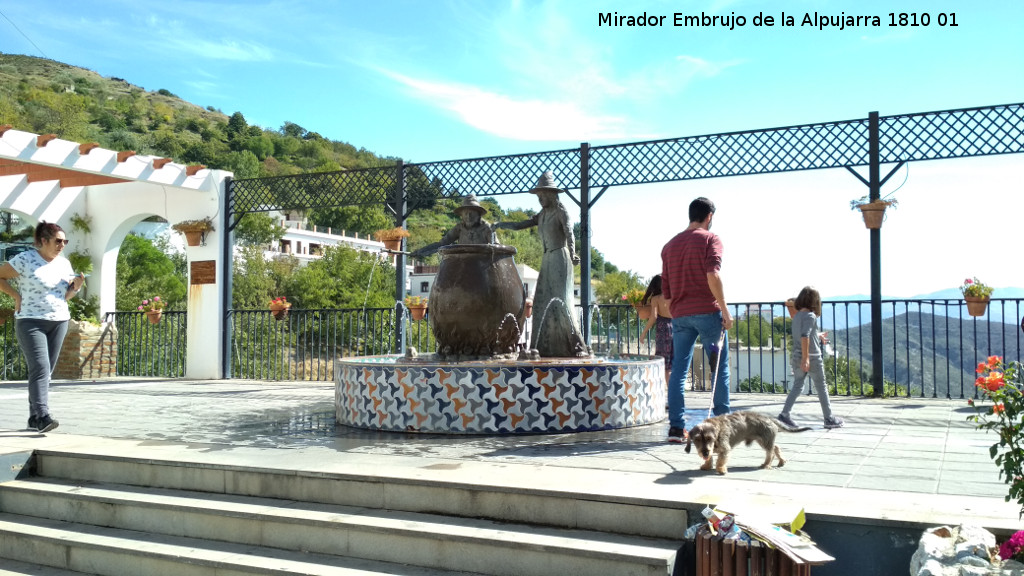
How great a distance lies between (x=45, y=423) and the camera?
19.4 feet

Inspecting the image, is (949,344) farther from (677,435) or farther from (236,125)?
(236,125)

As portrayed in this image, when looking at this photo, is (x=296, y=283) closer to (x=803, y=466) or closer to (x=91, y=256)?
(x=91, y=256)

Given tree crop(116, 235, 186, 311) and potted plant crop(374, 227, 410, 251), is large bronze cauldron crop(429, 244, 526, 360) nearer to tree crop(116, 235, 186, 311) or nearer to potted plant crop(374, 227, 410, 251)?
potted plant crop(374, 227, 410, 251)

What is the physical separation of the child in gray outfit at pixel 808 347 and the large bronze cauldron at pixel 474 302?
2.53m

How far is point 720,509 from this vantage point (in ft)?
10.0

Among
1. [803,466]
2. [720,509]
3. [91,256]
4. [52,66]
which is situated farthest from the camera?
[52,66]

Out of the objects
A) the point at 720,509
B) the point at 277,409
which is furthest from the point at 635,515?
the point at 277,409

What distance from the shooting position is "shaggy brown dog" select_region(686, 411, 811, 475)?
3975 mm

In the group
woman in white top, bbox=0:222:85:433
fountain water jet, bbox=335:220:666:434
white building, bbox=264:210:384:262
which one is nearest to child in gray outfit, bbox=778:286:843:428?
fountain water jet, bbox=335:220:666:434

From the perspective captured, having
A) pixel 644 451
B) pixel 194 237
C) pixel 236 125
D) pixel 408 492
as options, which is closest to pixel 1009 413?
pixel 644 451

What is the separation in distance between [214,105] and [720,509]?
124202 mm

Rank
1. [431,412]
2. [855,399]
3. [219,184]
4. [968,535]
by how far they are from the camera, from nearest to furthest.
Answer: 1. [968,535]
2. [431,412]
3. [855,399]
4. [219,184]

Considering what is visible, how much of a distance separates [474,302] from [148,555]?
3.52 meters

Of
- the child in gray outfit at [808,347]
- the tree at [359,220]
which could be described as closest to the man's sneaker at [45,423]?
the child in gray outfit at [808,347]
